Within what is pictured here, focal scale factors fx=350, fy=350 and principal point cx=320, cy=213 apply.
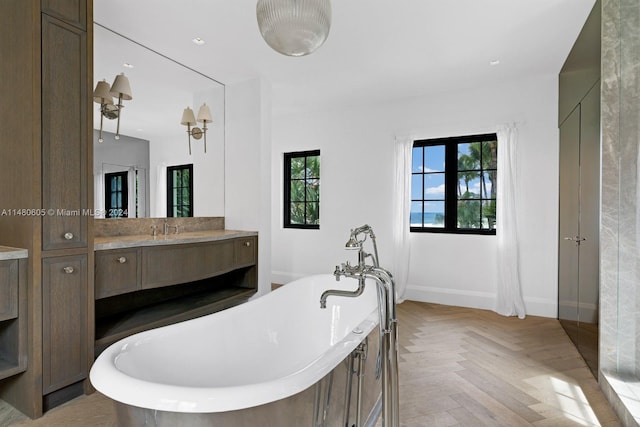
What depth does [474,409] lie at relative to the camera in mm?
1994

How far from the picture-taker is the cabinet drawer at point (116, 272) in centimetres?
225

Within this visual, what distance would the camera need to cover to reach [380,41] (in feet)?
9.67

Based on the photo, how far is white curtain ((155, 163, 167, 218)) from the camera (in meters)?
3.26

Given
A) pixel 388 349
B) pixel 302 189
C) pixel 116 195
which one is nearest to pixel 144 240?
pixel 116 195

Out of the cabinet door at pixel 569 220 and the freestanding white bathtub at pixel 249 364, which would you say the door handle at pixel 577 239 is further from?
the freestanding white bathtub at pixel 249 364

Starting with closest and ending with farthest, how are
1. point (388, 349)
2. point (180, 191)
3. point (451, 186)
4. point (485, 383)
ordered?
1. point (388, 349)
2. point (485, 383)
3. point (180, 191)
4. point (451, 186)

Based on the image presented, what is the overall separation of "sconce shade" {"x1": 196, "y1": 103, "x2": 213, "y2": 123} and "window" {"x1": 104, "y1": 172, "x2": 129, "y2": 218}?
40.8 inches

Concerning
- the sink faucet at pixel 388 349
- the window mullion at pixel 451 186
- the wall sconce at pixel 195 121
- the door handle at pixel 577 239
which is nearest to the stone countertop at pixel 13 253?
the sink faucet at pixel 388 349

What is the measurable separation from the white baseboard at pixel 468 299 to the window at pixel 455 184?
2.37 feet

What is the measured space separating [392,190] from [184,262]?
266 centimetres

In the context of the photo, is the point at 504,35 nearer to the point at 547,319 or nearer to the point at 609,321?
the point at 609,321

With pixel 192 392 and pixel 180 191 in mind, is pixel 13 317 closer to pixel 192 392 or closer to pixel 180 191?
pixel 192 392

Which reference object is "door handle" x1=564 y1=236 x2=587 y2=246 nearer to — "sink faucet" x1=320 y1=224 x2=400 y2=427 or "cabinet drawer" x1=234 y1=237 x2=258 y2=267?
"sink faucet" x1=320 y1=224 x2=400 y2=427

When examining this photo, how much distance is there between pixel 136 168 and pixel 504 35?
10.8ft
